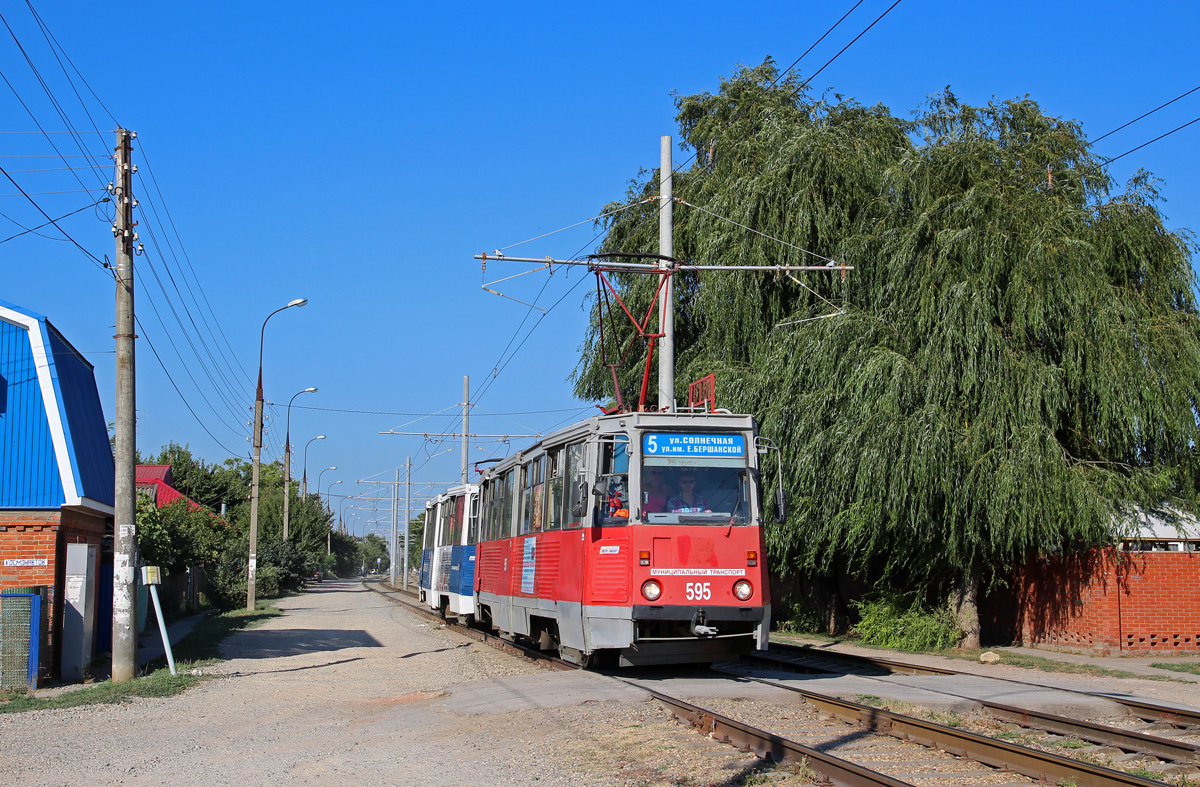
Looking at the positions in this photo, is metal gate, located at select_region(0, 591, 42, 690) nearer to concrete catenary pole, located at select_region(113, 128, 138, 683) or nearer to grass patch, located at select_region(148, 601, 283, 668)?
concrete catenary pole, located at select_region(113, 128, 138, 683)

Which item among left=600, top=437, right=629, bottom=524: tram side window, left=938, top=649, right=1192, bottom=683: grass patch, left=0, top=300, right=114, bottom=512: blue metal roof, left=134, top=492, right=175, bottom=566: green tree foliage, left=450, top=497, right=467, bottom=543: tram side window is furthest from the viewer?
left=134, top=492, right=175, bottom=566: green tree foliage

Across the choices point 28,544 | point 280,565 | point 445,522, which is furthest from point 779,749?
point 280,565

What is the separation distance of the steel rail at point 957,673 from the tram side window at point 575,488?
3.92 m

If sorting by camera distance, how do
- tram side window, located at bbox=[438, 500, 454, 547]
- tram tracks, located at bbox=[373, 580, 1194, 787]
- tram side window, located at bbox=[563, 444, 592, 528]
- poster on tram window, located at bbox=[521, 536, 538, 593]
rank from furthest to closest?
tram side window, located at bbox=[438, 500, 454, 547] < poster on tram window, located at bbox=[521, 536, 538, 593] < tram side window, located at bbox=[563, 444, 592, 528] < tram tracks, located at bbox=[373, 580, 1194, 787]

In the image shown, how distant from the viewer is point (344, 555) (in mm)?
126625

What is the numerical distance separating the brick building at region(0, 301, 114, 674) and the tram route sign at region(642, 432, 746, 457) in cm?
851

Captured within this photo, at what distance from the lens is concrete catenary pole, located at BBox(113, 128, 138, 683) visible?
14.5 m

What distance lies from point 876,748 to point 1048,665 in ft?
28.8

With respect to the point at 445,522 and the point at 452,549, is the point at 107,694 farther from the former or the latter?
the point at 445,522

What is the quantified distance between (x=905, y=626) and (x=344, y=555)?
11384cm

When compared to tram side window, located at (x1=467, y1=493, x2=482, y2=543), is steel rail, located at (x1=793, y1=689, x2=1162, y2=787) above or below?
below

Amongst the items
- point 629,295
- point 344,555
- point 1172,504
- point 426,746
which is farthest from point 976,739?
point 344,555

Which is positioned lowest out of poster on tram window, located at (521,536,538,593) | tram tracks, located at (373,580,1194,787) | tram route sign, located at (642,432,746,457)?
tram tracks, located at (373,580,1194,787)

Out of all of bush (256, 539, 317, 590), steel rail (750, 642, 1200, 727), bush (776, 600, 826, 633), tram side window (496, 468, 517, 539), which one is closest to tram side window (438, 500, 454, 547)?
tram side window (496, 468, 517, 539)
